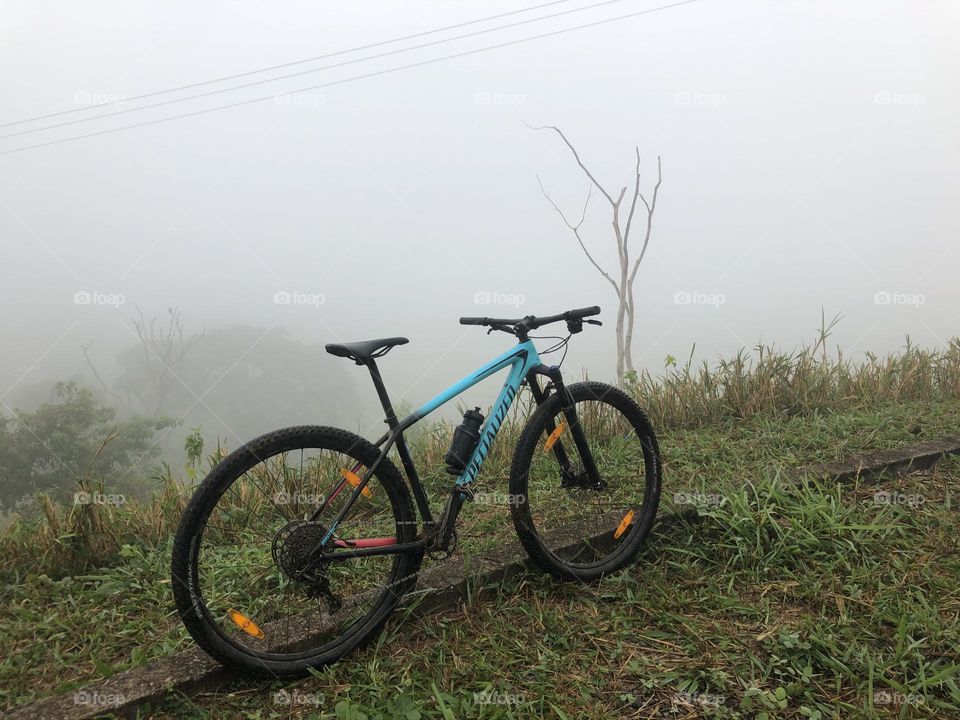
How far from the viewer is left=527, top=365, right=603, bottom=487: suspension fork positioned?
8.32 feet

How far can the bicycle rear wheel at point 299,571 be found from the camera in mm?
1911

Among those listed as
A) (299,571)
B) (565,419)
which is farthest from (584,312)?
(299,571)

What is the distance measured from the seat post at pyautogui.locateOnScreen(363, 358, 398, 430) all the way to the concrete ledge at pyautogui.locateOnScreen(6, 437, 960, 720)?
2.15ft

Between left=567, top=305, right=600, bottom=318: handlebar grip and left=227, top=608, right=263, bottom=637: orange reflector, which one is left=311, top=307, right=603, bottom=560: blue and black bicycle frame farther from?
left=227, top=608, right=263, bottom=637: orange reflector

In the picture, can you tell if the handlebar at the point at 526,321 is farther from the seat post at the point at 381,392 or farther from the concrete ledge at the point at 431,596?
the concrete ledge at the point at 431,596

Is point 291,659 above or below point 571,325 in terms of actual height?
below

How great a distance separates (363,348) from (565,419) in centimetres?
99

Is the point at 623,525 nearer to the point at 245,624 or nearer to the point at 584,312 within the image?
the point at 584,312

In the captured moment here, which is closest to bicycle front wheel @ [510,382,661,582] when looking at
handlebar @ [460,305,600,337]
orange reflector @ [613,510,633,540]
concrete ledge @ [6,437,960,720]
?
orange reflector @ [613,510,633,540]

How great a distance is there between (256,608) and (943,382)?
5642 millimetres

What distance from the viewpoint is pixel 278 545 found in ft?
6.86

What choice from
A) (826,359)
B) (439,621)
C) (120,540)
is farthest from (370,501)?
(826,359)

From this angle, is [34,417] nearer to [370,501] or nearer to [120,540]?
[120,540]

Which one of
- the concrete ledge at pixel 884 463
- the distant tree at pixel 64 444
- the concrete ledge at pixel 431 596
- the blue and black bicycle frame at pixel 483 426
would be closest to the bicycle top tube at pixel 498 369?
the blue and black bicycle frame at pixel 483 426
